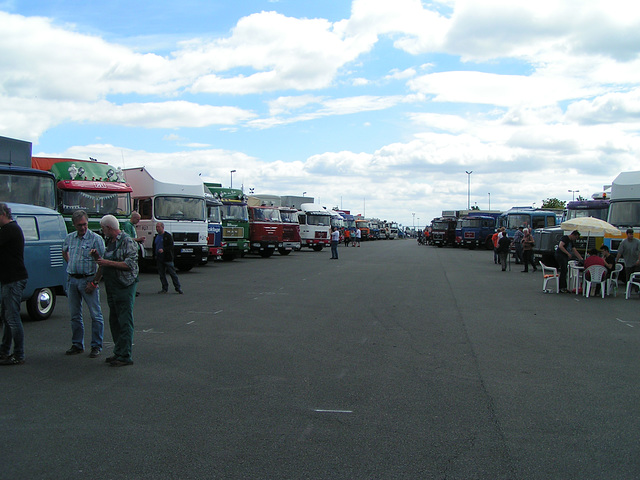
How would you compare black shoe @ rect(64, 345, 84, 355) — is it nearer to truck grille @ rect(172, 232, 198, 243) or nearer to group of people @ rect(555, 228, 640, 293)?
group of people @ rect(555, 228, 640, 293)

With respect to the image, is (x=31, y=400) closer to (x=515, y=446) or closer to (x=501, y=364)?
(x=515, y=446)

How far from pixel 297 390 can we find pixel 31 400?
266cm

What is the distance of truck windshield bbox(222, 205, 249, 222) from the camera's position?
30.0 metres

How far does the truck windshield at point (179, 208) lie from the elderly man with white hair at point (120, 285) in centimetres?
1501

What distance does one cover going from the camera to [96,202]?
64.4ft

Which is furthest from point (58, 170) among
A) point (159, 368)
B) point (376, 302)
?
point (159, 368)

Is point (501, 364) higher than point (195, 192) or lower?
lower

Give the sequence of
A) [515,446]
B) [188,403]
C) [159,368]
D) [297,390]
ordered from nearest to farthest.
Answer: [515,446]
[188,403]
[297,390]
[159,368]

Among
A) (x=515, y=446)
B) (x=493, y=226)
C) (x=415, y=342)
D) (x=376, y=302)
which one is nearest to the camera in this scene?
(x=515, y=446)

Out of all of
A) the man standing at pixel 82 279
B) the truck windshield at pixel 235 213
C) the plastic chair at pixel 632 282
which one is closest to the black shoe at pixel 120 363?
the man standing at pixel 82 279

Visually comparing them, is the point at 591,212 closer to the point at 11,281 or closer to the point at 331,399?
the point at 331,399

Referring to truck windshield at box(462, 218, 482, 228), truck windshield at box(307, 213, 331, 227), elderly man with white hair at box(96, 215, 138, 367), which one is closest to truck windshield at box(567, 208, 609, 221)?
truck windshield at box(307, 213, 331, 227)

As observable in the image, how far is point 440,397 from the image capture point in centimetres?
631

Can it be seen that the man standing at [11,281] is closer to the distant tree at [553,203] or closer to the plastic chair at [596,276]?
the plastic chair at [596,276]
